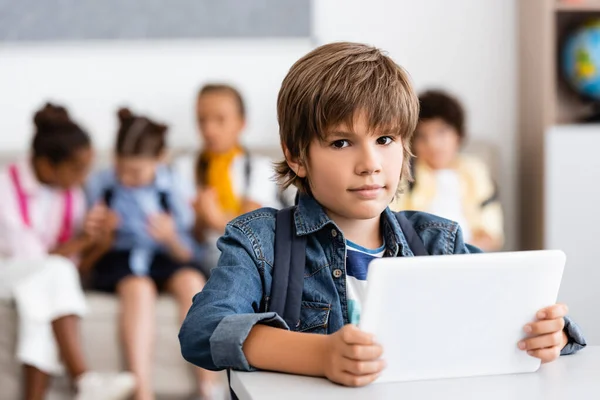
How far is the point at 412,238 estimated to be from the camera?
1308 millimetres

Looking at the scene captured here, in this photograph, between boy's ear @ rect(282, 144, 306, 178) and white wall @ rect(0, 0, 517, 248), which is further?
white wall @ rect(0, 0, 517, 248)

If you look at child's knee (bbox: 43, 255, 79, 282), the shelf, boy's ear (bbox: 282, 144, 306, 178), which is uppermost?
the shelf

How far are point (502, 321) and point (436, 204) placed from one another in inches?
83.5

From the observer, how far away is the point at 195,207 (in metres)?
3.06

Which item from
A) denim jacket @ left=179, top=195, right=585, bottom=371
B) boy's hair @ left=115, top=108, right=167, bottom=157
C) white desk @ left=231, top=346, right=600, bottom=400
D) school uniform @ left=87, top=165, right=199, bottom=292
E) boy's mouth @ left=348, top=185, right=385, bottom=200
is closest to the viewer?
white desk @ left=231, top=346, right=600, bottom=400

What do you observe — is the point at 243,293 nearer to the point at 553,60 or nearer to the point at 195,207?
the point at 195,207

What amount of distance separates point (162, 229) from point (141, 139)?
0.30 meters

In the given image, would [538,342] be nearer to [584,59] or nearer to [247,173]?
[247,173]

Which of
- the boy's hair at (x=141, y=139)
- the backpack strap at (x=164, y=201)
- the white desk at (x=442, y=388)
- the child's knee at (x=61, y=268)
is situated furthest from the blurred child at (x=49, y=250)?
the white desk at (x=442, y=388)

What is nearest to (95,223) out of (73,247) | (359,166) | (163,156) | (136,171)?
(73,247)

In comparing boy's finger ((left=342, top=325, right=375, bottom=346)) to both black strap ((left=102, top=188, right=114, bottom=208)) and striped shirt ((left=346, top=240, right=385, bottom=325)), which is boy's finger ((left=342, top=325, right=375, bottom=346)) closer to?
striped shirt ((left=346, top=240, right=385, bottom=325))

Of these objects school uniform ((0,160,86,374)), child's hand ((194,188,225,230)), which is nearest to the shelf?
child's hand ((194,188,225,230))

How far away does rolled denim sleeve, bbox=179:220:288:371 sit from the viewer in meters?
1.04

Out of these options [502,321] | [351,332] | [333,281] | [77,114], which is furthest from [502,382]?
[77,114]
